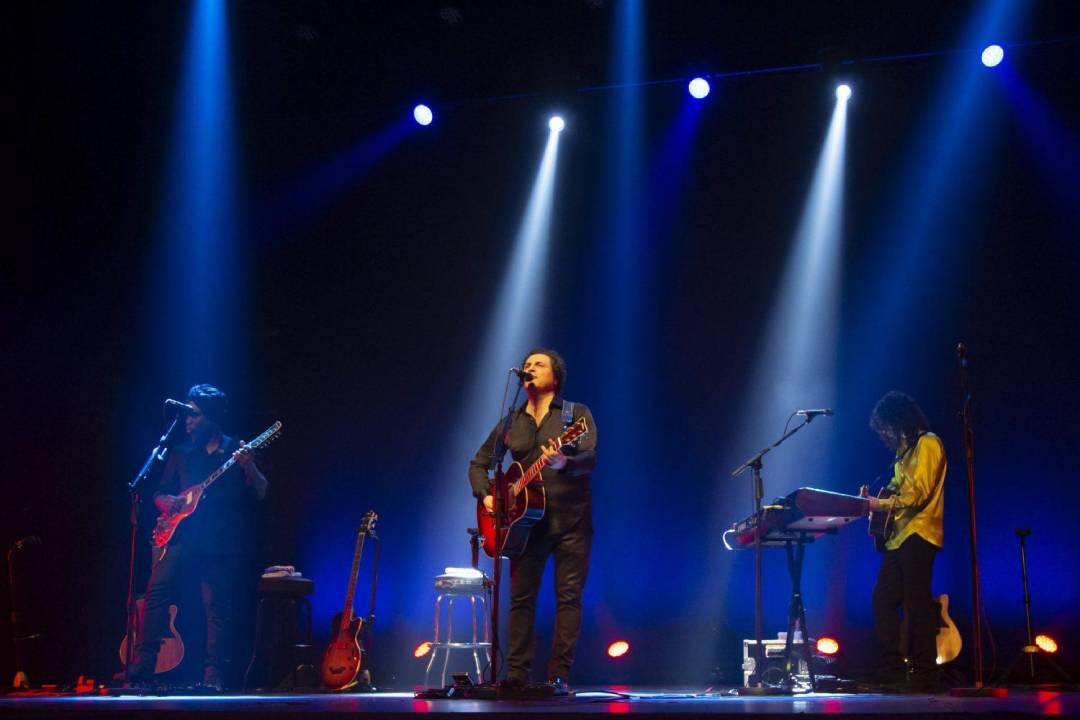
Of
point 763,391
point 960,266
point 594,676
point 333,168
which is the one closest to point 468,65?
point 333,168

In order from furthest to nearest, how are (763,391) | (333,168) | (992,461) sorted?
(333,168), (763,391), (992,461)

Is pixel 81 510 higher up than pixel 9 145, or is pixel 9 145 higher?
pixel 9 145

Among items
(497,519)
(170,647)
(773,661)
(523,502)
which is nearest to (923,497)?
(773,661)

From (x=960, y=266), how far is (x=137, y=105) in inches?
264

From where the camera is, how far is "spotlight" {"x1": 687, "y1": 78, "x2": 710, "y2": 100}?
8430 mm

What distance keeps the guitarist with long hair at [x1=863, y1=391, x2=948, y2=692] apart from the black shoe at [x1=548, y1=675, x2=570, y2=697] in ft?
6.27

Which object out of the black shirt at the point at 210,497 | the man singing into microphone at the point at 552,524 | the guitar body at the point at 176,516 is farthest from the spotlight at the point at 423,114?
the man singing into microphone at the point at 552,524

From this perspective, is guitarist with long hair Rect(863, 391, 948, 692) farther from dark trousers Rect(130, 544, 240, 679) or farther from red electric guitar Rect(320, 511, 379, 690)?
dark trousers Rect(130, 544, 240, 679)

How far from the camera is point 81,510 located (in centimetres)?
822

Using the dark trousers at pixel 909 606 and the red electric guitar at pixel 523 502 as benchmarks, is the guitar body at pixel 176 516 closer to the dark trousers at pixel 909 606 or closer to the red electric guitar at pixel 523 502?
the red electric guitar at pixel 523 502

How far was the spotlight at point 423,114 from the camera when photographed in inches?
351

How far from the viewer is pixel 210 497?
6930mm

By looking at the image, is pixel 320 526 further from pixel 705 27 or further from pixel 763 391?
pixel 705 27

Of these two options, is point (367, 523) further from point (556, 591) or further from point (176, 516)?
point (556, 591)
